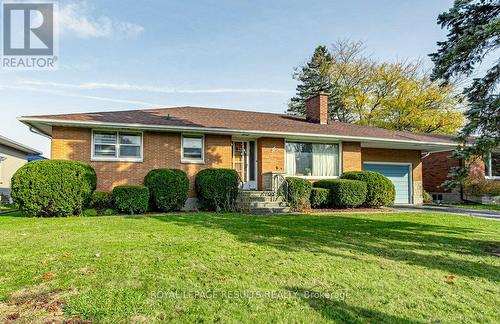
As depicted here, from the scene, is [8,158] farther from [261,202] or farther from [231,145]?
[261,202]

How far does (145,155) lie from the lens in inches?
512

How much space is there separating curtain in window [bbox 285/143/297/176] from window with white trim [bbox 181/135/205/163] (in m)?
4.04

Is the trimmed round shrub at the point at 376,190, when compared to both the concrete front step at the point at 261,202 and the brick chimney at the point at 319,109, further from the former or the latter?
the brick chimney at the point at 319,109

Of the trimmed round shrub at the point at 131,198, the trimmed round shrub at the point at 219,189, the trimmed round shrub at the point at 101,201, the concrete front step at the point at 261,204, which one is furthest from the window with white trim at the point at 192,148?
the trimmed round shrub at the point at 101,201

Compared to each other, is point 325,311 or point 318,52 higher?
point 318,52

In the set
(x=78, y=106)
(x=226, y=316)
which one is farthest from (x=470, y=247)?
(x=78, y=106)

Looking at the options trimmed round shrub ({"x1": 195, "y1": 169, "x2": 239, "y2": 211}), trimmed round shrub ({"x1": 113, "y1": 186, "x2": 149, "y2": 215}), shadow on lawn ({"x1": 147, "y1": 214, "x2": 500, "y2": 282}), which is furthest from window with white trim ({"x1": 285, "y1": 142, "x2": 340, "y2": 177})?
trimmed round shrub ({"x1": 113, "y1": 186, "x2": 149, "y2": 215})

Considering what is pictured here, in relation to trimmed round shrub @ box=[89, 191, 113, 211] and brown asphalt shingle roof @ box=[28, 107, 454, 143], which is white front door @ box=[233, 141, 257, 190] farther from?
Result: trimmed round shrub @ box=[89, 191, 113, 211]

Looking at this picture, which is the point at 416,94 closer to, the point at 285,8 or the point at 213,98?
the point at 213,98

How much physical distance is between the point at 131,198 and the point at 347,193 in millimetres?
8421

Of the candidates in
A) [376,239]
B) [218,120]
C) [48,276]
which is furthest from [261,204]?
[48,276]

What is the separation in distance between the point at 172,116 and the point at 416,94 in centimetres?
2346

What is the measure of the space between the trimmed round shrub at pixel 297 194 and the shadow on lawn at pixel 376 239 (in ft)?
12.0

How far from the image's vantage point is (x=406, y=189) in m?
18.5
